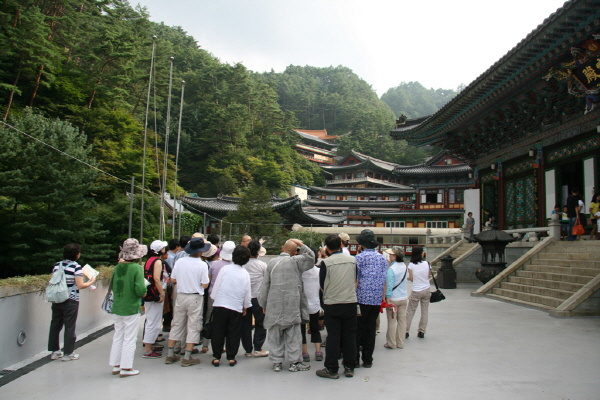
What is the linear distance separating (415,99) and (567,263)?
12132cm

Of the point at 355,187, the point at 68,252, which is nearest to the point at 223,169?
the point at 355,187

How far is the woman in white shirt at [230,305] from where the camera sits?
5.25 meters

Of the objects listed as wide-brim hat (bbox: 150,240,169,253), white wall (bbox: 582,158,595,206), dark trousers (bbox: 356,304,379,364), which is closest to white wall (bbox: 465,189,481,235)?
white wall (bbox: 582,158,595,206)

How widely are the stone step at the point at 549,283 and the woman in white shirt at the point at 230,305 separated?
722cm

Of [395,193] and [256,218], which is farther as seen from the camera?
[395,193]

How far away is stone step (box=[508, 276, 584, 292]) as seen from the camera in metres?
8.91

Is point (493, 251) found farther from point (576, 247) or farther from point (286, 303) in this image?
point (286, 303)

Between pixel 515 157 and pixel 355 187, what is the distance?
41.1 meters

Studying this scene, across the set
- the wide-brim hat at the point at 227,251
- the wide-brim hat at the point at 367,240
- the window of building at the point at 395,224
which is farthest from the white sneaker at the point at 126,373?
the window of building at the point at 395,224

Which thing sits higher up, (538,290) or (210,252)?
(210,252)

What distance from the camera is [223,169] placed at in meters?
46.1

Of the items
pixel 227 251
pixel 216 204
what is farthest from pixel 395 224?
pixel 227 251

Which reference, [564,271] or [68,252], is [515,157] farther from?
[68,252]

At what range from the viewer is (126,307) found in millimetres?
4832
